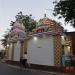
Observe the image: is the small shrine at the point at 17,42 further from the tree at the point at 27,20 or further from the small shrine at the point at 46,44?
the tree at the point at 27,20

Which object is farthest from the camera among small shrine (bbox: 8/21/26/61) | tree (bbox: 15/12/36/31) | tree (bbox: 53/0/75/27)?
tree (bbox: 15/12/36/31)

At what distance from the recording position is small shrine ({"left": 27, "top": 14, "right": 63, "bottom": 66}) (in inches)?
1016

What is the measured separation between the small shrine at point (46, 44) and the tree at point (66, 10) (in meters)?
5.00

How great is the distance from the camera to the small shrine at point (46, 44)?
25.8 m

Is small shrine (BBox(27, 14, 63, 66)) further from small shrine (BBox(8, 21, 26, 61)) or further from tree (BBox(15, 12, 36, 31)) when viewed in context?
tree (BBox(15, 12, 36, 31))

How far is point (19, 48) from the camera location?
3553 centimetres

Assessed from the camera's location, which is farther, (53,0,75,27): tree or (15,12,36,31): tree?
(15,12,36,31): tree

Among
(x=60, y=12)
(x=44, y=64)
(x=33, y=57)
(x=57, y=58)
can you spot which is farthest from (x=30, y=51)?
(x=60, y=12)

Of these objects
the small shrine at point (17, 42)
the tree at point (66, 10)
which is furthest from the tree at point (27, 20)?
the tree at point (66, 10)

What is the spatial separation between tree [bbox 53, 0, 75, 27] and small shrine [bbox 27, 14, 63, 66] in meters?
5.00

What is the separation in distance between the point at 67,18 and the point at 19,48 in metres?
16.6

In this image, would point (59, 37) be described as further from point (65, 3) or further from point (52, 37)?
point (65, 3)

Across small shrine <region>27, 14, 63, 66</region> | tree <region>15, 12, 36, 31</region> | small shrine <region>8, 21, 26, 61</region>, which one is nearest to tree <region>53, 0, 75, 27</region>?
small shrine <region>27, 14, 63, 66</region>

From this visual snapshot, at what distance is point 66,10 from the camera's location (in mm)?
20141
